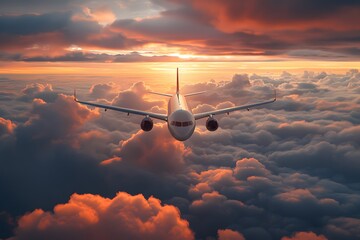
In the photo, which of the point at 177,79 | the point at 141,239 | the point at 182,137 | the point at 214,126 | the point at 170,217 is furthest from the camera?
the point at 170,217

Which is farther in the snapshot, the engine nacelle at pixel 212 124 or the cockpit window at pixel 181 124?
the engine nacelle at pixel 212 124

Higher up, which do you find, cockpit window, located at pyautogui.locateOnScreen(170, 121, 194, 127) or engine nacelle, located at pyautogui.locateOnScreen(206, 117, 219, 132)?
cockpit window, located at pyautogui.locateOnScreen(170, 121, 194, 127)

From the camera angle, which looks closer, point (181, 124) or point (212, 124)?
point (181, 124)

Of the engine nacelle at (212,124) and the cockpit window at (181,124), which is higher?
the cockpit window at (181,124)

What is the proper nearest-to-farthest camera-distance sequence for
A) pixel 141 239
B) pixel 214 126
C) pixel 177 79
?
pixel 214 126 → pixel 177 79 → pixel 141 239

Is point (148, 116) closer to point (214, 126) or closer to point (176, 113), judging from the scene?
point (176, 113)

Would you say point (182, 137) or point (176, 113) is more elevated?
point (176, 113)

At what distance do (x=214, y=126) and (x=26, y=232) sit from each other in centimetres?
21469

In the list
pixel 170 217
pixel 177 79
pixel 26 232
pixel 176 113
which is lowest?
pixel 26 232

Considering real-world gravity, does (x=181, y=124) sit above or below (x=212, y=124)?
above

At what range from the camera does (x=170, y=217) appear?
196 meters

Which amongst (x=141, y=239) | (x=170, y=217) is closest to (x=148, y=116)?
(x=141, y=239)

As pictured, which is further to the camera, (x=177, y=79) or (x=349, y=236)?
(x=349, y=236)

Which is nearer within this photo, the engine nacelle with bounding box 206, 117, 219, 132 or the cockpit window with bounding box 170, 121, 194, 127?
the cockpit window with bounding box 170, 121, 194, 127
